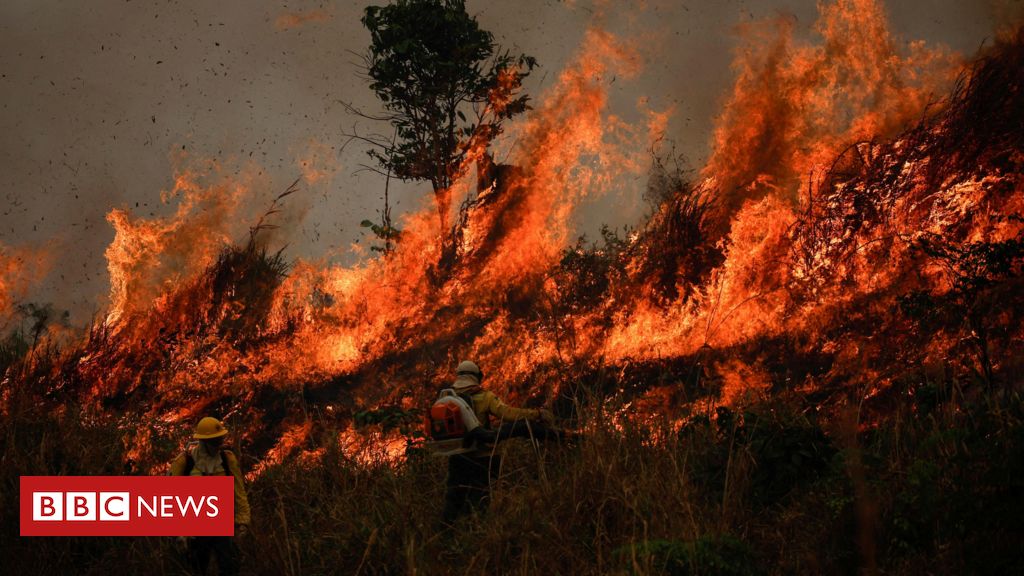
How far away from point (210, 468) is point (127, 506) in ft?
6.28

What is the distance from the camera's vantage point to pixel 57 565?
726 cm

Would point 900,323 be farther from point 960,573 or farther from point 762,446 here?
point 960,573

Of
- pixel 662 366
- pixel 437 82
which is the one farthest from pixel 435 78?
pixel 662 366

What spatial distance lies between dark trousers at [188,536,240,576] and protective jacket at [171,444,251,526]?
205mm

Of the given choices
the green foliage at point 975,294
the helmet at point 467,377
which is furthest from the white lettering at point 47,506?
the green foliage at point 975,294

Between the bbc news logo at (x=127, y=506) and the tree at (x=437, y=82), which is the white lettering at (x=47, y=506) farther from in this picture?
the tree at (x=437, y=82)

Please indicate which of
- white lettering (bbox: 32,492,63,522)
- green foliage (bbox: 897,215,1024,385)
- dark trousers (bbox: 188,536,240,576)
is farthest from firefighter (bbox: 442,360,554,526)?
green foliage (bbox: 897,215,1024,385)

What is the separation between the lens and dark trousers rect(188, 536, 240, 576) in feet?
20.2

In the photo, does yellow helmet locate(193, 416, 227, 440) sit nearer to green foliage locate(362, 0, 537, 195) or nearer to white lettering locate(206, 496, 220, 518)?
white lettering locate(206, 496, 220, 518)

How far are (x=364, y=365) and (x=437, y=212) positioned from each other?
14.6ft

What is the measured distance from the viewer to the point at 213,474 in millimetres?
6324

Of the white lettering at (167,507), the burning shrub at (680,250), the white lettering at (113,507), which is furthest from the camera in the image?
the burning shrub at (680,250)

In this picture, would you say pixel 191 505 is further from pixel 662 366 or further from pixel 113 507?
pixel 662 366

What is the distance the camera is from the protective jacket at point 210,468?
20.7 feet
